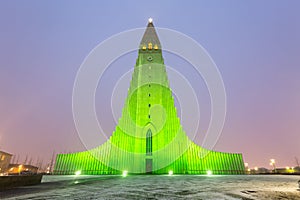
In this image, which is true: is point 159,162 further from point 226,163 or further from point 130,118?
point 226,163

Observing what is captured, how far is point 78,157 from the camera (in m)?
30.2

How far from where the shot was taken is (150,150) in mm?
29172

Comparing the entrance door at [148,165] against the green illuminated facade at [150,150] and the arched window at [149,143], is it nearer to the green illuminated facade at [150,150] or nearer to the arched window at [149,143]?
the green illuminated facade at [150,150]

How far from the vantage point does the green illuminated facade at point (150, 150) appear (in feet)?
90.3

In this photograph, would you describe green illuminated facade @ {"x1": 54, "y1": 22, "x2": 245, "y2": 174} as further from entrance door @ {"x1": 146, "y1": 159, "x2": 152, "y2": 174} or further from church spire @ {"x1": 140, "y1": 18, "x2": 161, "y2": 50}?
church spire @ {"x1": 140, "y1": 18, "x2": 161, "y2": 50}

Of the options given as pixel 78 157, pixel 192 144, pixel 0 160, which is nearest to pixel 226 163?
pixel 192 144

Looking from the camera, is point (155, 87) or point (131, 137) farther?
point (155, 87)

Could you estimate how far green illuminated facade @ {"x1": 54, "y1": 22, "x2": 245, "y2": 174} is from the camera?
27531 millimetres

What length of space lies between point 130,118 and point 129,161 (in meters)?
7.50

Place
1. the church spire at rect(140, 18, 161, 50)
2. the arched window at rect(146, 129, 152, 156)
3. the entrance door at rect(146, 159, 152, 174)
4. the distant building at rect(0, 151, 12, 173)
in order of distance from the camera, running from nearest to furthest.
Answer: the entrance door at rect(146, 159, 152, 174) < the arched window at rect(146, 129, 152, 156) < the church spire at rect(140, 18, 161, 50) < the distant building at rect(0, 151, 12, 173)

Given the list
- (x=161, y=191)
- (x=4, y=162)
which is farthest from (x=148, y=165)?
(x=4, y=162)

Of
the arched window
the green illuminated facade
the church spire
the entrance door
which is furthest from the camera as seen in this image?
the church spire

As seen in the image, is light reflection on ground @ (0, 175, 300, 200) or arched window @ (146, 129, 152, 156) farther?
arched window @ (146, 129, 152, 156)

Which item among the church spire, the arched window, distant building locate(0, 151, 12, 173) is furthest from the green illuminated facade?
distant building locate(0, 151, 12, 173)
